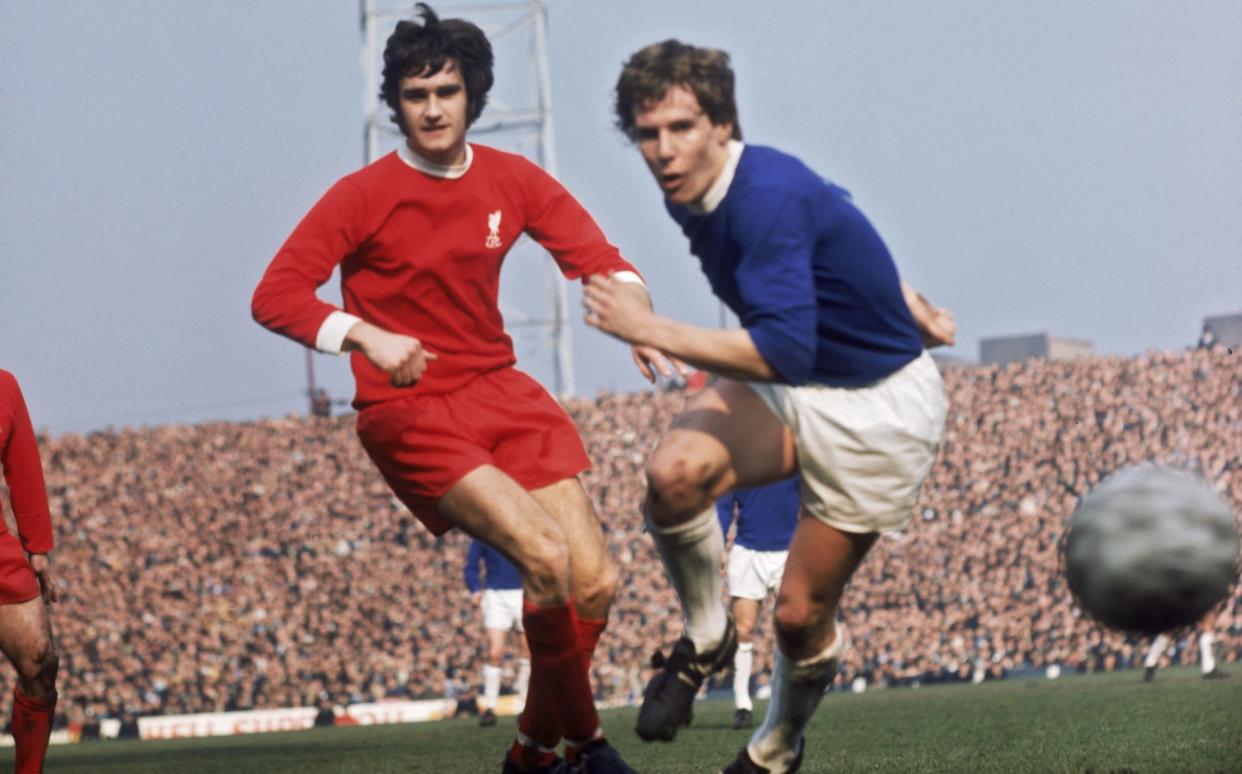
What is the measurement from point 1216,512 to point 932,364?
1134 millimetres

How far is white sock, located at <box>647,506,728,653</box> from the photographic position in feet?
18.4

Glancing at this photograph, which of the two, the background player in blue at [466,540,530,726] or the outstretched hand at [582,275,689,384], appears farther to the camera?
the background player in blue at [466,540,530,726]

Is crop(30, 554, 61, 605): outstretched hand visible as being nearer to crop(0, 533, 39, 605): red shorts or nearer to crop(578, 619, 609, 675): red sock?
crop(0, 533, 39, 605): red shorts

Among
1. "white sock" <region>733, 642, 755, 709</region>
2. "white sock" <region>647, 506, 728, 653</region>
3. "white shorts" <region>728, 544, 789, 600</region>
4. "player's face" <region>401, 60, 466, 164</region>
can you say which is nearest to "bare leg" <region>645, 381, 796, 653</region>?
"white sock" <region>647, 506, 728, 653</region>

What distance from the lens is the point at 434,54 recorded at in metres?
6.11

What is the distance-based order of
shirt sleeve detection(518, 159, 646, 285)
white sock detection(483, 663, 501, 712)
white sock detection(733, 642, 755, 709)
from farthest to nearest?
white sock detection(483, 663, 501, 712) < white sock detection(733, 642, 755, 709) < shirt sleeve detection(518, 159, 646, 285)

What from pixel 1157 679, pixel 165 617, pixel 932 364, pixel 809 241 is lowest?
pixel 165 617

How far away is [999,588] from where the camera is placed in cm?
2377

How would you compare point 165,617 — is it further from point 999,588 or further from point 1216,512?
point 1216,512

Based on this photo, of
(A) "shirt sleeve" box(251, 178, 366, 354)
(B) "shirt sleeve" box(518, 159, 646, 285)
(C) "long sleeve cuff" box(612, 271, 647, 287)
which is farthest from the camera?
(B) "shirt sleeve" box(518, 159, 646, 285)

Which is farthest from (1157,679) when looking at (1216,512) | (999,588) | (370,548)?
(370,548)

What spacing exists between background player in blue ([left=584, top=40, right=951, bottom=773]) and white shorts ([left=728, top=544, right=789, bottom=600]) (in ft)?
24.5

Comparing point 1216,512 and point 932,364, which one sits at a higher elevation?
point 932,364

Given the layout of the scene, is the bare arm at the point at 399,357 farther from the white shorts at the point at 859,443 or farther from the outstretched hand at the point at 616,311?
the white shorts at the point at 859,443
